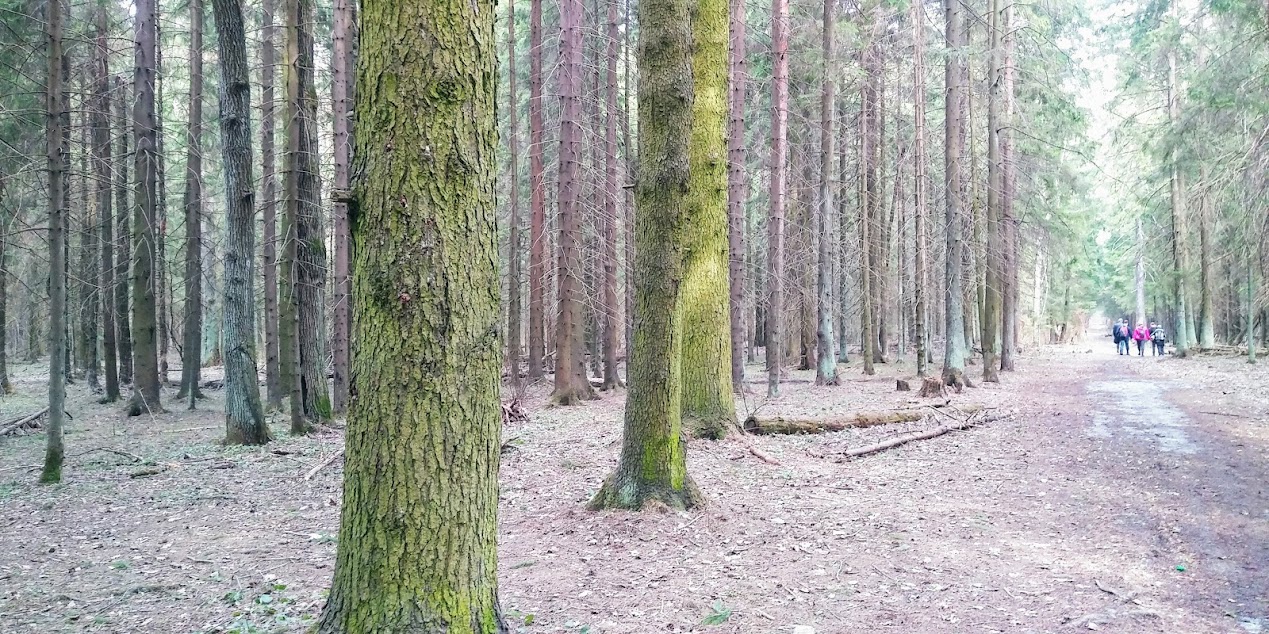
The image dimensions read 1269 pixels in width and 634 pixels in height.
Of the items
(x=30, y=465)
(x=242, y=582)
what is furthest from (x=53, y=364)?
(x=242, y=582)

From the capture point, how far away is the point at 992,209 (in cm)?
1888

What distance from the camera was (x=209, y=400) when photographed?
1816cm

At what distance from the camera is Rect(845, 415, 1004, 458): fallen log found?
9656 mm

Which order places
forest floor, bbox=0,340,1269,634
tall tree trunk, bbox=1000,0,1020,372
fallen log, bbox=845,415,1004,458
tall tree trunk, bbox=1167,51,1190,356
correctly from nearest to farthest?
1. forest floor, bbox=0,340,1269,634
2. fallen log, bbox=845,415,1004,458
3. tall tree trunk, bbox=1000,0,1020,372
4. tall tree trunk, bbox=1167,51,1190,356

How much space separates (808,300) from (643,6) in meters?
17.5

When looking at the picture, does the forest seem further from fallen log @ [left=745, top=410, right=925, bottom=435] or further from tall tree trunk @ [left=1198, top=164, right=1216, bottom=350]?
tall tree trunk @ [left=1198, top=164, right=1216, bottom=350]

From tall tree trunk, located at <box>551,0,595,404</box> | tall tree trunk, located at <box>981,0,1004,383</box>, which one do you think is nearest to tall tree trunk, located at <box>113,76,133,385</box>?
tall tree trunk, located at <box>551,0,595,404</box>

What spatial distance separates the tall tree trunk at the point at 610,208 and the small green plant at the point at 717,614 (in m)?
12.0

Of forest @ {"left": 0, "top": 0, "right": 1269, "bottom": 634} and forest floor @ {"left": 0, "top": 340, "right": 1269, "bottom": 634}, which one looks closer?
forest @ {"left": 0, "top": 0, "right": 1269, "bottom": 634}

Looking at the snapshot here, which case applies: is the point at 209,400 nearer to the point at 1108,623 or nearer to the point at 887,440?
the point at 887,440

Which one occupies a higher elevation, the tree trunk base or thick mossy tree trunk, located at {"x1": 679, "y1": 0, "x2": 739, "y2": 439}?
thick mossy tree trunk, located at {"x1": 679, "y1": 0, "x2": 739, "y2": 439}

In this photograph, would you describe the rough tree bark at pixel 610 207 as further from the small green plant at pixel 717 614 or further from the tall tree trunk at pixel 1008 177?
the small green plant at pixel 717 614

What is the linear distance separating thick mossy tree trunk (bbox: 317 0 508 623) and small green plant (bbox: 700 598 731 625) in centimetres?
170

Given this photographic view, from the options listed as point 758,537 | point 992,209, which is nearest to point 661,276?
point 758,537
